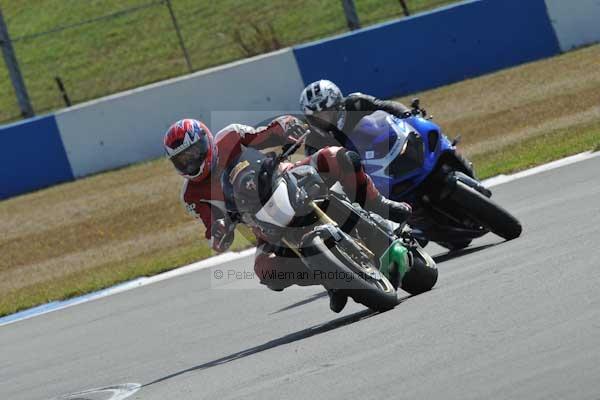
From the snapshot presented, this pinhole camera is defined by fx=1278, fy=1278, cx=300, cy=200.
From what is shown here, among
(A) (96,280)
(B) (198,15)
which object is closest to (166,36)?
(B) (198,15)

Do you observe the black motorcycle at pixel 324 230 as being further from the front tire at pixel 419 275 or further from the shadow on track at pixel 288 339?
the shadow on track at pixel 288 339

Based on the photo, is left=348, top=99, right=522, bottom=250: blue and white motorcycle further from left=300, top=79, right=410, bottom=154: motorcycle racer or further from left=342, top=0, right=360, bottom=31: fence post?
left=342, top=0, right=360, bottom=31: fence post

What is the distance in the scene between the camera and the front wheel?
7461 mm

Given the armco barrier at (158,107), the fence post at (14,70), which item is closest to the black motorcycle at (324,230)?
the armco barrier at (158,107)

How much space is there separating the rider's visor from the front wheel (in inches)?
35.9

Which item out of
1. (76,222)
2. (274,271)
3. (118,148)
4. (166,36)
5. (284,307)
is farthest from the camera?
(166,36)

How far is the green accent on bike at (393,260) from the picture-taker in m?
7.95

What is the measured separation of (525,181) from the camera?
43.0 ft

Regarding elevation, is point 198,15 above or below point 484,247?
above

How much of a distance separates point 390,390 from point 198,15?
2360cm

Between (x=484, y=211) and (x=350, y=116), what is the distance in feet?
3.92

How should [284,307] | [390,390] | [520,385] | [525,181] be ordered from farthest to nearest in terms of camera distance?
[525,181] → [284,307] → [390,390] → [520,385]

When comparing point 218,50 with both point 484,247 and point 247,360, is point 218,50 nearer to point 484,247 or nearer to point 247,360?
point 484,247

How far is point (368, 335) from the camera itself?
6922 mm
